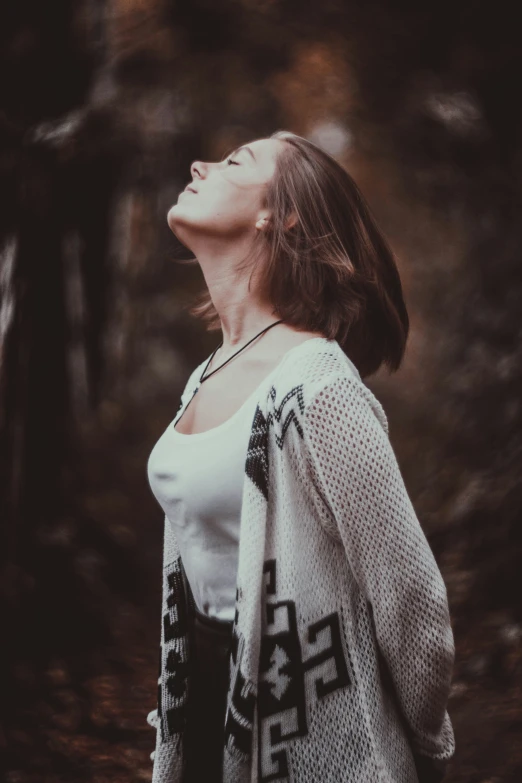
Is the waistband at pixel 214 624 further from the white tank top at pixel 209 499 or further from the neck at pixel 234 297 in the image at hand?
the neck at pixel 234 297

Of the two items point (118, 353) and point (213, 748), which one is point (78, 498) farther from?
point (213, 748)

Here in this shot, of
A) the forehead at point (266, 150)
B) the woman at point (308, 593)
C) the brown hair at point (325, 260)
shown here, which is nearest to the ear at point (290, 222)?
the brown hair at point (325, 260)

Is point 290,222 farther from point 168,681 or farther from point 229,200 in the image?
point 168,681

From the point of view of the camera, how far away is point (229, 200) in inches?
42.1

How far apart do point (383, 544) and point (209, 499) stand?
0.74 feet

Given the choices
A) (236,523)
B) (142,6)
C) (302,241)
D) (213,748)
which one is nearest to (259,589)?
(236,523)

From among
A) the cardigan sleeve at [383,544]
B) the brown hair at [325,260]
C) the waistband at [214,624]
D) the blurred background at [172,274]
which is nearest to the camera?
the cardigan sleeve at [383,544]

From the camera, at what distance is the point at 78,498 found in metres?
3.39

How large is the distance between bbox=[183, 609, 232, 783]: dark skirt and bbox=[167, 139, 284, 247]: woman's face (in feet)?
1.81

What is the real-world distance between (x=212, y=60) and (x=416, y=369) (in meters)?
1.76

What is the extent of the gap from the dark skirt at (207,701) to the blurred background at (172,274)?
5.52ft

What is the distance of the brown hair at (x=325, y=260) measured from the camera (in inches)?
40.5

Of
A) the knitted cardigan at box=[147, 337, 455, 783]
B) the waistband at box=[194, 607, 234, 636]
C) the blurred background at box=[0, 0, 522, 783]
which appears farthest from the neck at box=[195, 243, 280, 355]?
the blurred background at box=[0, 0, 522, 783]

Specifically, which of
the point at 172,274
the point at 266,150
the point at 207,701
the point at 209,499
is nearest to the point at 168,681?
the point at 207,701
